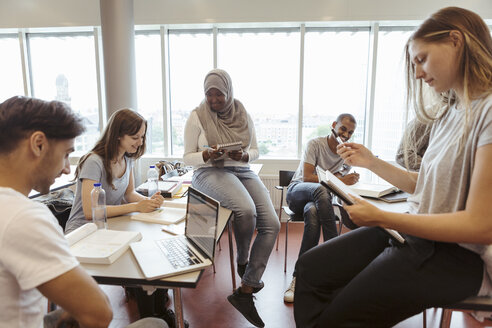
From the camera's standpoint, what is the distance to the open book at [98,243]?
118 centimetres

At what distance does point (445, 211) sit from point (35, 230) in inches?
47.7

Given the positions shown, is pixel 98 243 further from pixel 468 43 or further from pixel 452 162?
pixel 468 43

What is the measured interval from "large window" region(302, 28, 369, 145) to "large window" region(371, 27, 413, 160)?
0.17 metres

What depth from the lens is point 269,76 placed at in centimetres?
422

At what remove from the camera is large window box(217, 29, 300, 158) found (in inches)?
163

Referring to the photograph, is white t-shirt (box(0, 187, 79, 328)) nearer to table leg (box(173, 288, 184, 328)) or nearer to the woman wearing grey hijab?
table leg (box(173, 288, 184, 328))

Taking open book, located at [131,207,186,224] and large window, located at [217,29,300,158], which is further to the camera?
large window, located at [217,29,300,158]

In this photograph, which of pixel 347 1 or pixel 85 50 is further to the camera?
pixel 85 50

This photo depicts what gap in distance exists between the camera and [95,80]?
4426 mm

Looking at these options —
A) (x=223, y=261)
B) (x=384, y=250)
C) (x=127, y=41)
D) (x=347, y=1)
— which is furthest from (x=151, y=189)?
(x=347, y=1)

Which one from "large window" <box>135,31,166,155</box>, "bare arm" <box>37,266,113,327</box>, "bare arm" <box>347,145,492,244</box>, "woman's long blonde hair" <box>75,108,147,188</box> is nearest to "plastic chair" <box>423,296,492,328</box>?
"bare arm" <box>347,145,492,244</box>

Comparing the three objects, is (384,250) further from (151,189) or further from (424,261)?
(151,189)

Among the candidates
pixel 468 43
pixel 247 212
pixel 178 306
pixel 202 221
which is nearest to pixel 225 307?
pixel 247 212

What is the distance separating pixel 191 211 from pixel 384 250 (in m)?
0.84
